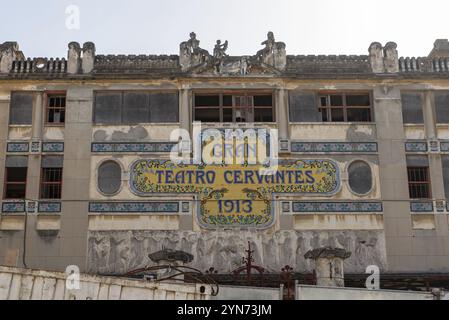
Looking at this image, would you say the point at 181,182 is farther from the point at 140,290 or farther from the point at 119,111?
the point at 140,290

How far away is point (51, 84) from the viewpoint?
2834 cm

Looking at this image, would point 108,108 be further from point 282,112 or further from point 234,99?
point 282,112

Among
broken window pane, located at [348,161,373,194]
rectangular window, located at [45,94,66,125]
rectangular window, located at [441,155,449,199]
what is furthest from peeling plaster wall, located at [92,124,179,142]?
rectangular window, located at [441,155,449,199]

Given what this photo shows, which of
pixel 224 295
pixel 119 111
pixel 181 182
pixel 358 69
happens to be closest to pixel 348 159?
pixel 358 69

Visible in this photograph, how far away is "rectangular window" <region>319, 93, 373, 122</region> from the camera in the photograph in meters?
28.5

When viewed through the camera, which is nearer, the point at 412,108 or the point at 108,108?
the point at 108,108

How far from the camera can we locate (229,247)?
26531 millimetres

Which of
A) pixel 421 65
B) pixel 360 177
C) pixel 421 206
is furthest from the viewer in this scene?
pixel 421 65

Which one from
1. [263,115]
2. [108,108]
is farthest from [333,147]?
[108,108]

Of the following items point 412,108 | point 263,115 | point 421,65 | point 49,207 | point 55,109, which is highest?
point 421,65

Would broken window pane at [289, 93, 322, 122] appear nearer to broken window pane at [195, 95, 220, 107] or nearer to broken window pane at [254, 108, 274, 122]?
broken window pane at [254, 108, 274, 122]

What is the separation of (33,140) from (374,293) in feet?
48.2

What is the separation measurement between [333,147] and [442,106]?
4.81m

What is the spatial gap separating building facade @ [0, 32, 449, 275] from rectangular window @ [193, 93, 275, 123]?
5 centimetres
